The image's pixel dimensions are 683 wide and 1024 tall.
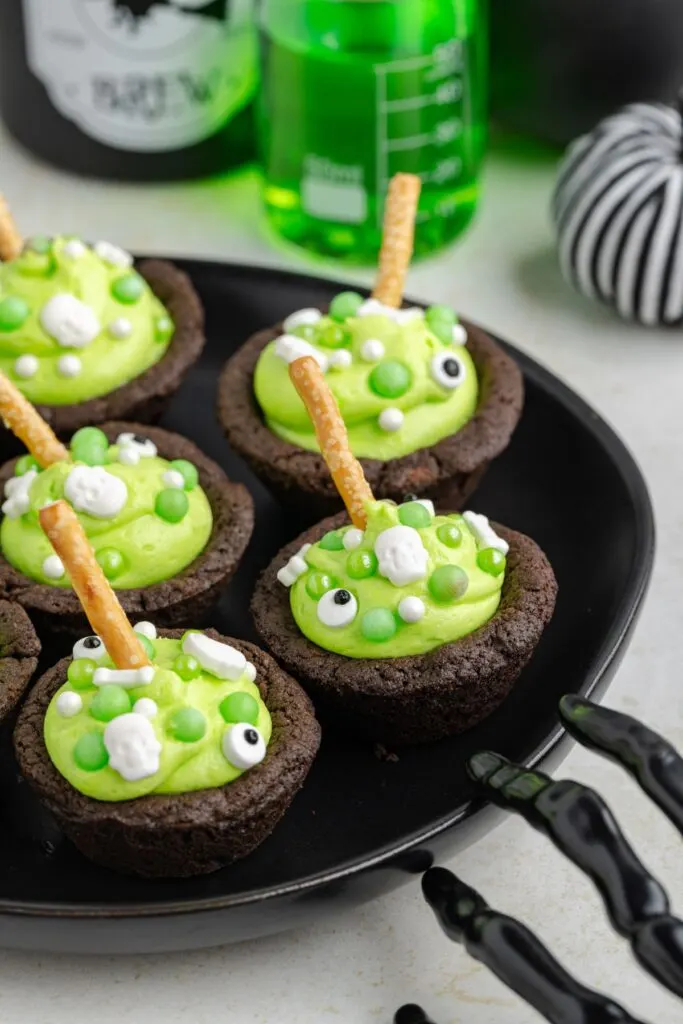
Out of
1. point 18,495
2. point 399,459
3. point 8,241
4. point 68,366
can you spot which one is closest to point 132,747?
point 18,495

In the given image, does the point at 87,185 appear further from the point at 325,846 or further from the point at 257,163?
the point at 325,846

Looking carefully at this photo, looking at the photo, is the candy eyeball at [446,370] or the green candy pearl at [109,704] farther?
the candy eyeball at [446,370]

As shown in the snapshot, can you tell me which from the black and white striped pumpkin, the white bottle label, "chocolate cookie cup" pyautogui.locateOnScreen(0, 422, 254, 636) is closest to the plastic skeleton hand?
"chocolate cookie cup" pyautogui.locateOnScreen(0, 422, 254, 636)

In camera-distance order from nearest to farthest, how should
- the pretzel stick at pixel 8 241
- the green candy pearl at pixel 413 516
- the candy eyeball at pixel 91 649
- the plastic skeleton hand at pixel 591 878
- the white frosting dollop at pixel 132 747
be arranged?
the plastic skeleton hand at pixel 591 878, the white frosting dollop at pixel 132 747, the candy eyeball at pixel 91 649, the green candy pearl at pixel 413 516, the pretzel stick at pixel 8 241

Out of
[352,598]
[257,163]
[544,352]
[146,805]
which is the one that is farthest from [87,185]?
[146,805]

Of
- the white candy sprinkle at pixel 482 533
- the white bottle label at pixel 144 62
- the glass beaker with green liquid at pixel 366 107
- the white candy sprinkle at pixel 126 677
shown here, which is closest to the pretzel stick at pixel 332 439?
the white candy sprinkle at pixel 482 533

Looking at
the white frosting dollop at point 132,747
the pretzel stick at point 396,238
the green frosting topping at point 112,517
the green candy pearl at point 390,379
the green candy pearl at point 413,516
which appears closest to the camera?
the white frosting dollop at point 132,747

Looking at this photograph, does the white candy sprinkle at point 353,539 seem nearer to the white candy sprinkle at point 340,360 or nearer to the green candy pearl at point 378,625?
the green candy pearl at point 378,625

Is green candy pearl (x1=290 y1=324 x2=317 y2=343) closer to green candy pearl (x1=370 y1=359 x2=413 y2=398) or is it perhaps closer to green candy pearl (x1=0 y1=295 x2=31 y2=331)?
green candy pearl (x1=370 y1=359 x2=413 y2=398)
